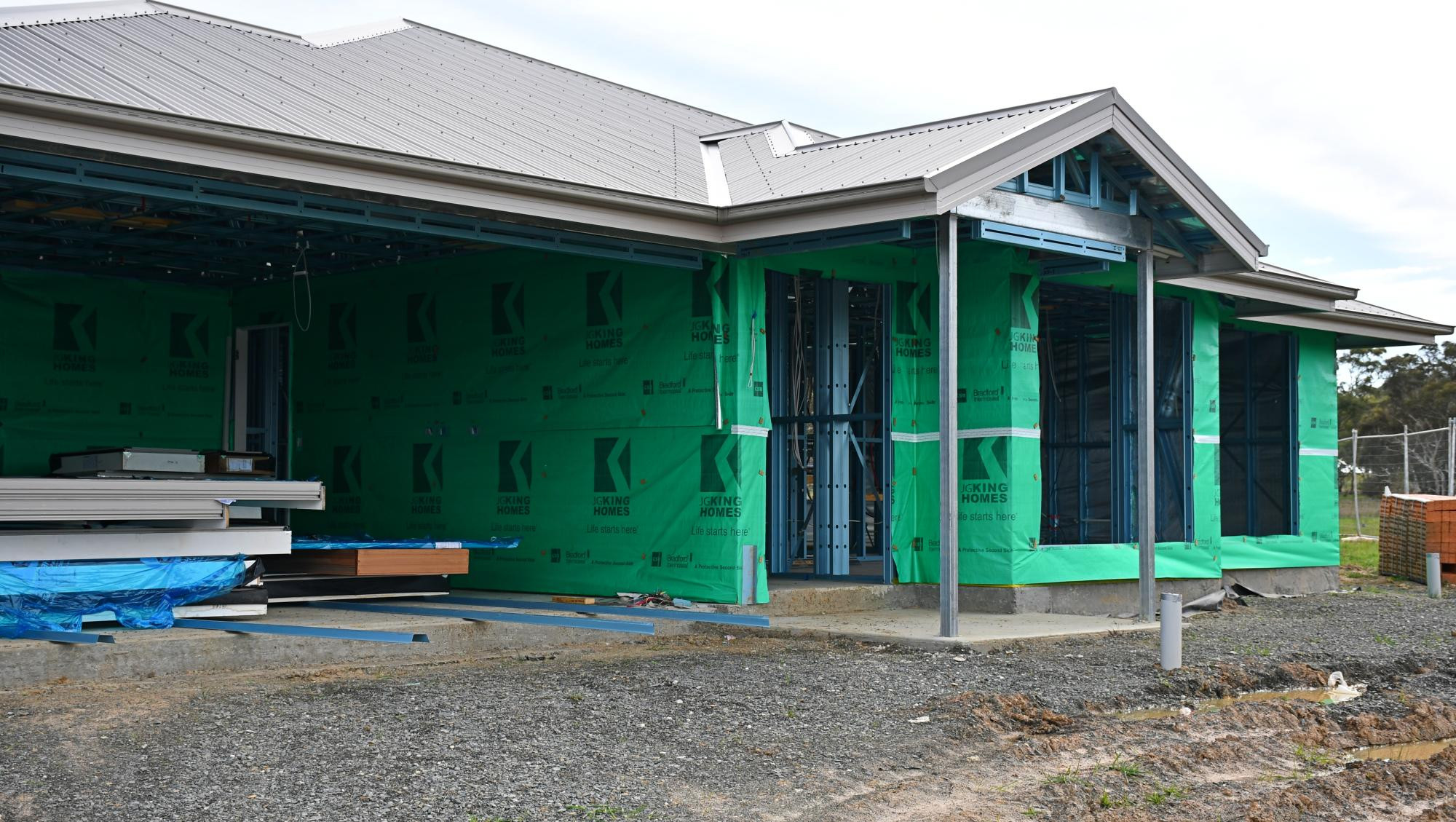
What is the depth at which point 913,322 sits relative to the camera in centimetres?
1423

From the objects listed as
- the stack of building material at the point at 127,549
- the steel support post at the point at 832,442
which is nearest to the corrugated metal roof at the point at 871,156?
the steel support post at the point at 832,442

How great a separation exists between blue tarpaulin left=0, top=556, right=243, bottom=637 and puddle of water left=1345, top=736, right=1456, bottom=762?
780cm

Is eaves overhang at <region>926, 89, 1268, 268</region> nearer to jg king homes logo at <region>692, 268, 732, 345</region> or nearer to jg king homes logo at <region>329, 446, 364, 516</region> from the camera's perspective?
jg king homes logo at <region>692, 268, 732, 345</region>

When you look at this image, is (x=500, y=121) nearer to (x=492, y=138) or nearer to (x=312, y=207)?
(x=492, y=138)

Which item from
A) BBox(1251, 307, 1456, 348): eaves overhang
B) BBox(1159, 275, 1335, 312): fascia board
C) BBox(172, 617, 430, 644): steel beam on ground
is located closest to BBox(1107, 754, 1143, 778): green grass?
BBox(172, 617, 430, 644): steel beam on ground

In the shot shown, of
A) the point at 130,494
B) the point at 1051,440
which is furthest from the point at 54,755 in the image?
the point at 1051,440

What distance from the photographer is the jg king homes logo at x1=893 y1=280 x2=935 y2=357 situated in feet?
46.3

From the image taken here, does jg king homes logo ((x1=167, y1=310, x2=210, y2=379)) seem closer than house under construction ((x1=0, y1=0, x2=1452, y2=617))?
No

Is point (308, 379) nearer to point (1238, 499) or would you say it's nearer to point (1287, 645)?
point (1287, 645)

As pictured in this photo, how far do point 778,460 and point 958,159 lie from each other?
5444 mm

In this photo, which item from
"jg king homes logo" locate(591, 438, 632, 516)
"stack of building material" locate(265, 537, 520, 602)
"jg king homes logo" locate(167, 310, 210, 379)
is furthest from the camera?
"jg king homes logo" locate(167, 310, 210, 379)

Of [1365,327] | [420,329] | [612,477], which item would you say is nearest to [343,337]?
[420,329]

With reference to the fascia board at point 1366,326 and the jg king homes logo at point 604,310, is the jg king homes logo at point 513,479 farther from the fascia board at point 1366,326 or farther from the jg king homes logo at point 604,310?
the fascia board at point 1366,326

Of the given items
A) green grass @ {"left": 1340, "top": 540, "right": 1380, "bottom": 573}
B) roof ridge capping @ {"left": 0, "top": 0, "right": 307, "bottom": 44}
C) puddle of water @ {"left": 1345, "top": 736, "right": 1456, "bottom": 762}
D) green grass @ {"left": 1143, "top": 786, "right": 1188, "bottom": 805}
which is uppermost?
roof ridge capping @ {"left": 0, "top": 0, "right": 307, "bottom": 44}
